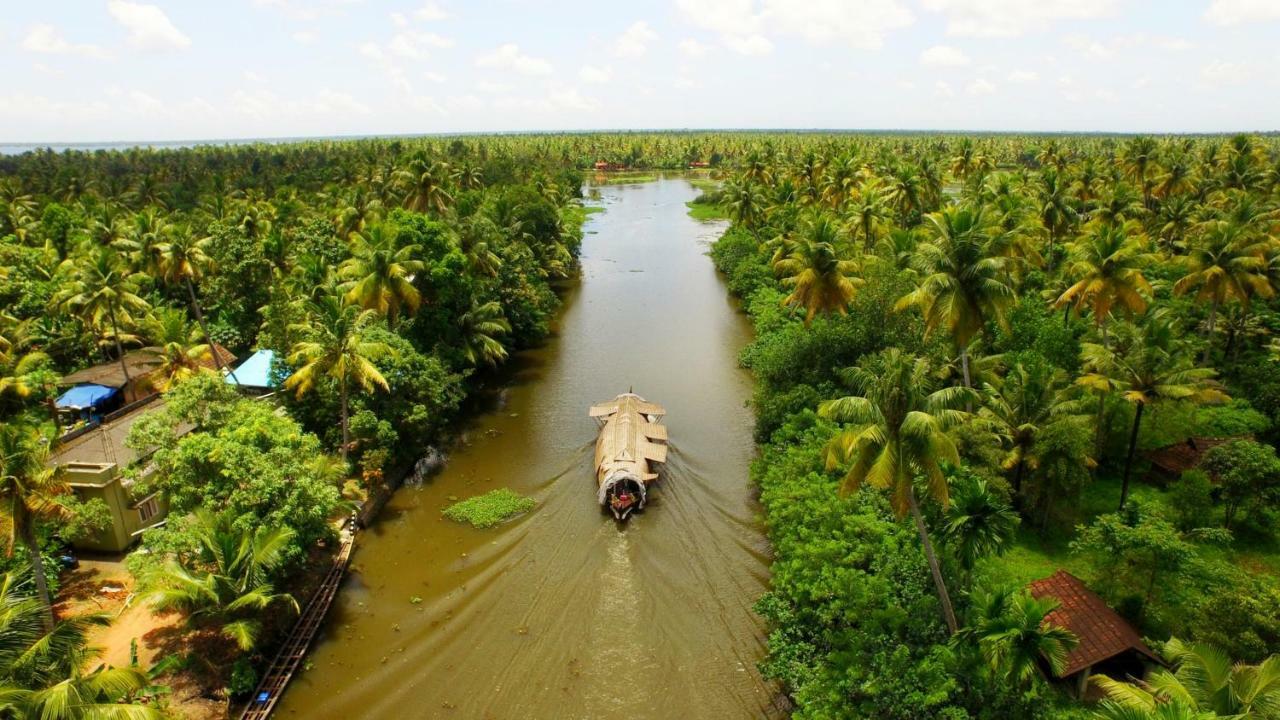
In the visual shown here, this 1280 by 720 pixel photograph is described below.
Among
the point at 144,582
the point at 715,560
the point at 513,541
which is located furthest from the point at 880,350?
the point at 144,582

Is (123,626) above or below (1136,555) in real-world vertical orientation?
below

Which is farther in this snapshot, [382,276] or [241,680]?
[382,276]

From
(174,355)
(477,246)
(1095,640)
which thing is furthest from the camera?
(477,246)

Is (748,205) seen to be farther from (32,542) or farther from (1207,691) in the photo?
(32,542)

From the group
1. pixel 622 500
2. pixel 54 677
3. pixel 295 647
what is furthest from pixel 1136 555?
pixel 54 677

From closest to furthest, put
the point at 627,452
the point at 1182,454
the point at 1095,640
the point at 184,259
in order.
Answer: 1. the point at 1095,640
2. the point at 1182,454
3. the point at 627,452
4. the point at 184,259

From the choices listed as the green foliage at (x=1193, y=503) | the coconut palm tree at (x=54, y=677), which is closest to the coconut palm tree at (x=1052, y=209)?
the green foliage at (x=1193, y=503)

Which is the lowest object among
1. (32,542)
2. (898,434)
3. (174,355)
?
(32,542)
